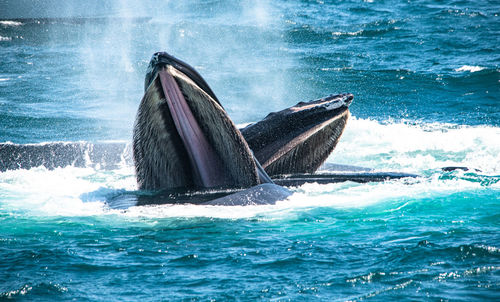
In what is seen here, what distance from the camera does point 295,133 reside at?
7980 millimetres

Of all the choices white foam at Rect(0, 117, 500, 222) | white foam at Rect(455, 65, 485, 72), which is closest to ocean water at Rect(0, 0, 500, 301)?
white foam at Rect(0, 117, 500, 222)

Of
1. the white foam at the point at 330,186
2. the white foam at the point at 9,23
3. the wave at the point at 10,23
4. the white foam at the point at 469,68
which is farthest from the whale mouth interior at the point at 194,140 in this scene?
the white foam at the point at 9,23

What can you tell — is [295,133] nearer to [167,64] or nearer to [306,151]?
[306,151]

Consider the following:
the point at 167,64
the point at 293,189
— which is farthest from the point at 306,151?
the point at 167,64

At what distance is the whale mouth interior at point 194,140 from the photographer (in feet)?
21.2

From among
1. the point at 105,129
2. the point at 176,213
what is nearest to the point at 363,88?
the point at 105,129

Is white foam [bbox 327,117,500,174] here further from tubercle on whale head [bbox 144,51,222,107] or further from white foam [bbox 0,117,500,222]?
tubercle on whale head [bbox 144,51,222,107]

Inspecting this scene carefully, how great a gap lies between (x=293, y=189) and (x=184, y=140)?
164 cm

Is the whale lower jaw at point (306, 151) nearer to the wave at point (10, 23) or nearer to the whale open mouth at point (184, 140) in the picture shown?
the whale open mouth at point (184, 140)

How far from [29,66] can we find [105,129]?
998 centimetres

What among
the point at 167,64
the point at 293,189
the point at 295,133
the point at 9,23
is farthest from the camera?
the point at 9,23

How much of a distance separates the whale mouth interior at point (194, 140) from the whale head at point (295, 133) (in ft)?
→ 3.57

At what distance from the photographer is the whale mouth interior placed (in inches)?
255

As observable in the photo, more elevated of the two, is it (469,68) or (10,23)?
(10,23)
